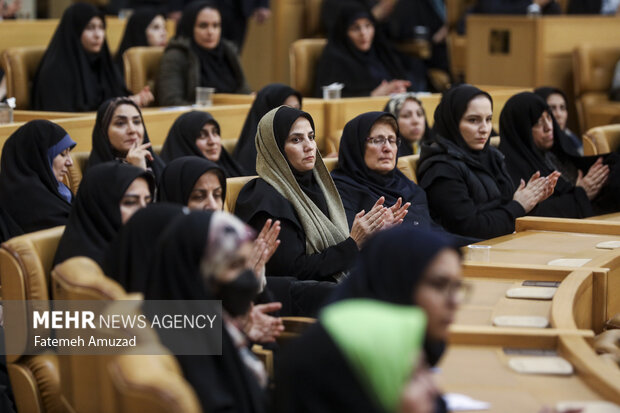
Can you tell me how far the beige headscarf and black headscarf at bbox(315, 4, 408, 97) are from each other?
3.09m

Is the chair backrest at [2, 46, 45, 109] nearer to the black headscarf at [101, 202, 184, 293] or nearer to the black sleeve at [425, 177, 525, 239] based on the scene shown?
the black sleeve at [425, 177, 525, 239]

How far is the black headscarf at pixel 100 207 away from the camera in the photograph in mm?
3031

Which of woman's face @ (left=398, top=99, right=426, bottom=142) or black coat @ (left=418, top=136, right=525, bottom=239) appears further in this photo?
woman's face @ (left=398, top=99, right=426, bottom=142)

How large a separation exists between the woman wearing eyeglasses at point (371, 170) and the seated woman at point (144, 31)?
11.7 ft

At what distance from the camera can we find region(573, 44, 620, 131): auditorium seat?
7.33 metres

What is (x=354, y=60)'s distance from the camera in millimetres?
7465

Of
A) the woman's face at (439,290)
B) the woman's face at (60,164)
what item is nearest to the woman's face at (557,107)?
the woman's face at (60,164)

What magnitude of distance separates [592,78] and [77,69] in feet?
11.4

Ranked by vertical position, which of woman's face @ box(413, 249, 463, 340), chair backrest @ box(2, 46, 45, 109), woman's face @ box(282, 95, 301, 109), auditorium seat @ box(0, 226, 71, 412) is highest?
chair backrest @ box(2, 46, 45, 109)

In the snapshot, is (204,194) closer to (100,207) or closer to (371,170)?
(100,207)

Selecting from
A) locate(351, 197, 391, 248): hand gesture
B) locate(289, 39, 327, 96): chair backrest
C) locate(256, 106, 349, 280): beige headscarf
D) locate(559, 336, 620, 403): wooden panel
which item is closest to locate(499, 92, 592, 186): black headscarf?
locate(256, 106, 349, 280): beige headscarf

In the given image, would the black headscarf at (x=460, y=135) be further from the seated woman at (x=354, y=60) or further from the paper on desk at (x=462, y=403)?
the paper on desk at (x=462, y=403)

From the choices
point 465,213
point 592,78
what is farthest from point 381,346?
point 592,78

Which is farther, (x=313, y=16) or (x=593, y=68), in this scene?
(x=313, y=16)
